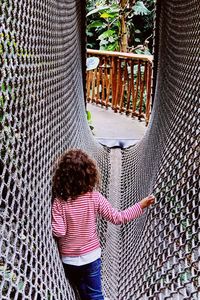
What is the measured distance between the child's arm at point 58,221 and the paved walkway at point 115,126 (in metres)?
3.06

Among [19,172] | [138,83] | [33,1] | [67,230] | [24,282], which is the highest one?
[33,1]

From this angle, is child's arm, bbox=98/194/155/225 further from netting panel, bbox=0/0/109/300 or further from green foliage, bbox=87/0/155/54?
green foliage, bbox=87/0/155/54

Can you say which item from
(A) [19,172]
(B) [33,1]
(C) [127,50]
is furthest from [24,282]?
(C) [127,50]

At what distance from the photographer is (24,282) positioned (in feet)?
2.86

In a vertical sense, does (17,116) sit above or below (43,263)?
above

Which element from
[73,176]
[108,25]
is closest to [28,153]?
[73,176]

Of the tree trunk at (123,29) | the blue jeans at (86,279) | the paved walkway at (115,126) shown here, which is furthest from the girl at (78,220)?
the tree trunk at (123,29)

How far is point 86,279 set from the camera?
4.27 feet

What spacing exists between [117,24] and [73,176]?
6361 millimetres

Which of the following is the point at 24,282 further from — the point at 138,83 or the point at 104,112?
the point at 104,112

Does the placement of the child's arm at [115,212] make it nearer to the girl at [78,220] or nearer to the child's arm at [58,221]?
the girl at [78,220]

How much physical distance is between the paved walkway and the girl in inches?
118

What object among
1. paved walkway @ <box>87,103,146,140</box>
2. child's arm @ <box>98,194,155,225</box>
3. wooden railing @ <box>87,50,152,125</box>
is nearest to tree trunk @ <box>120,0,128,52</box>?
wooden railing @ <box>87,50,152,125</box>

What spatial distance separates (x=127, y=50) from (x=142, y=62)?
59.7 inches
